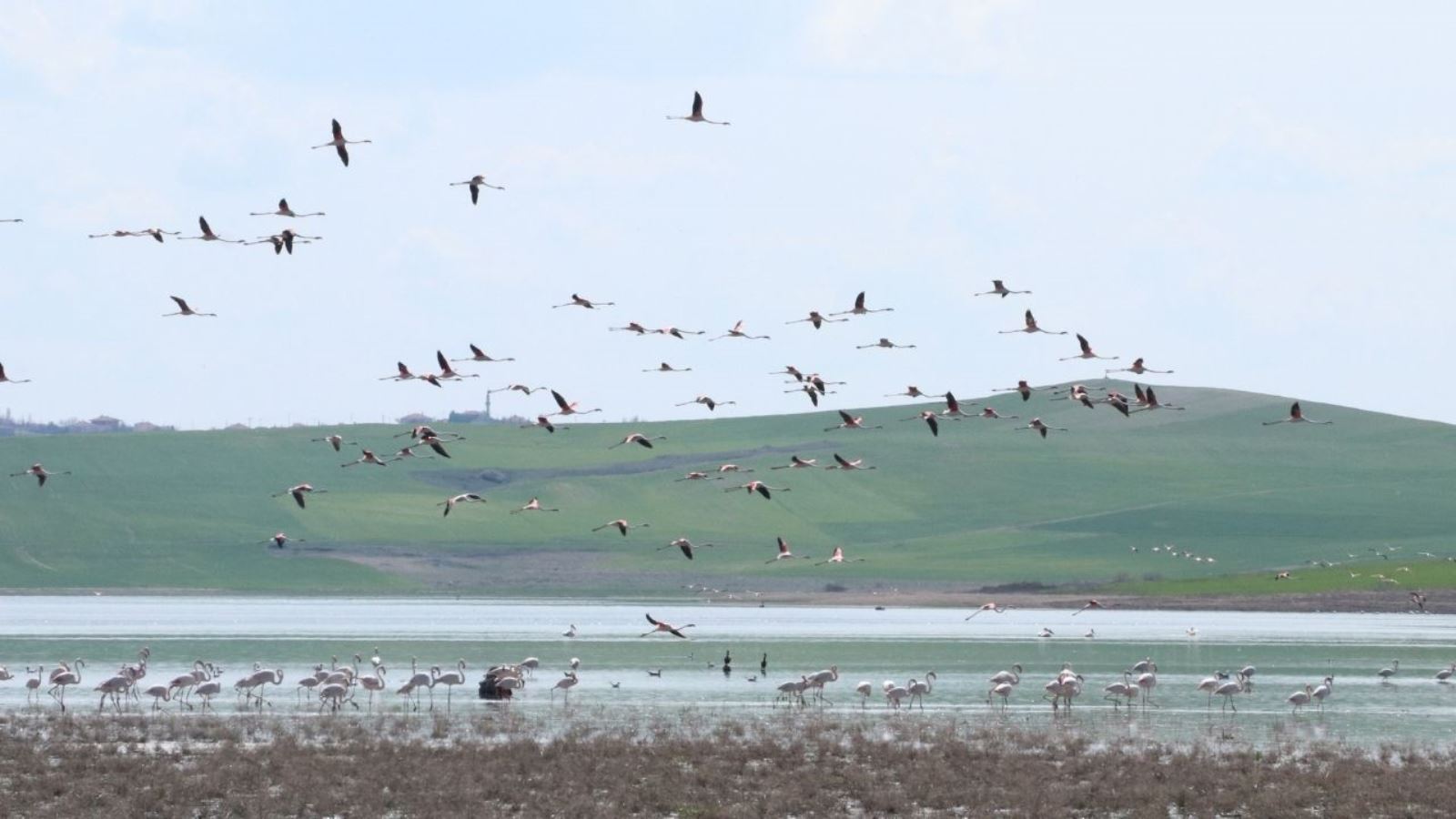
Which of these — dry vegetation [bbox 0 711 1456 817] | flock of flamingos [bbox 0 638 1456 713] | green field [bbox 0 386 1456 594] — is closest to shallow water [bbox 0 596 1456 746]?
flock of flamingos [bbox 0 638 1456 713]

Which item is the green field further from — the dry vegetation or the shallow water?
the dry vegetation

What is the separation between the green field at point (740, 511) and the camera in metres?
154

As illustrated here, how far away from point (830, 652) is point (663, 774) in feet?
128

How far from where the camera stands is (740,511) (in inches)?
7057

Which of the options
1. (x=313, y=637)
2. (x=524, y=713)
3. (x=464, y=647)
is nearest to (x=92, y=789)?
(x=524, y=713)

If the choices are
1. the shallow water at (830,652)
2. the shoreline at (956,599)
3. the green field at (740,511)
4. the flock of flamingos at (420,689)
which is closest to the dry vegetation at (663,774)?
the flock of flamingos at (420,689)

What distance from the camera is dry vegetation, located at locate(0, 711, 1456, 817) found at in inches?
1229

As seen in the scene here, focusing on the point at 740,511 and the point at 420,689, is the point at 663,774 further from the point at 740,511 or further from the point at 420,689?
the point at 740,511

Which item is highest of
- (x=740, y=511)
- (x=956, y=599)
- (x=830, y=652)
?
(x=740, y=511)

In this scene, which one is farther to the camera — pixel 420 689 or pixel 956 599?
pixel 956 599

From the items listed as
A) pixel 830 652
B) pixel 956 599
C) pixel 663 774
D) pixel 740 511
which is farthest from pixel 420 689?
pixel 740 511

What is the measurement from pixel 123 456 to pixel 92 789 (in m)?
165

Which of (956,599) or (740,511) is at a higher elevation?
(740,511)

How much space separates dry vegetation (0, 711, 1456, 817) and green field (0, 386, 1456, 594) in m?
96.7
